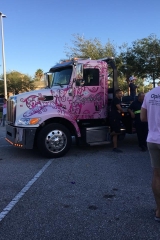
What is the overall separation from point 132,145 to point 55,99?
3192 mm

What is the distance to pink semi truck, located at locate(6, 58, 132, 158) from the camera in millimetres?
6684

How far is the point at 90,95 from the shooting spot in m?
7.38

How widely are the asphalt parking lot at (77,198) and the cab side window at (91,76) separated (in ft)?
6.95

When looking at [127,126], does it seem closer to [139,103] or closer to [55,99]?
[139,103]

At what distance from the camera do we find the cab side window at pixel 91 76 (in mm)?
7321

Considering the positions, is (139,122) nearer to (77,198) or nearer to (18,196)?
(77,198)

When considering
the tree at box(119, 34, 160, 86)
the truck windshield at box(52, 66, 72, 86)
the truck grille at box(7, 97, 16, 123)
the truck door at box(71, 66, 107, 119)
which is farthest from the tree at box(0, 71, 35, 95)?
the truck door at box(71, 66, 107, 119)

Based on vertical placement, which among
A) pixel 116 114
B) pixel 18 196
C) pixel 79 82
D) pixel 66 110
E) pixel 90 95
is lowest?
pixel 18 196

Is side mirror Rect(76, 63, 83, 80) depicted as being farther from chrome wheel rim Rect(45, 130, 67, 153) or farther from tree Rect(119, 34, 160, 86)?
tree Rect(119, 34, 160, 86)

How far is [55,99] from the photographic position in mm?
6980

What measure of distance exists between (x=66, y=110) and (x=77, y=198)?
11.0 ft

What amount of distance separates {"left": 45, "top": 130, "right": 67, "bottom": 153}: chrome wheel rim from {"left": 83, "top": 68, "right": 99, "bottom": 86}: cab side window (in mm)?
1637

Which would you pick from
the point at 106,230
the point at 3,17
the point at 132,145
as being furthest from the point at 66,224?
the point at 3,17

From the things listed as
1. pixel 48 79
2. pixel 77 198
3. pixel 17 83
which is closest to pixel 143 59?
pixel 48 79
